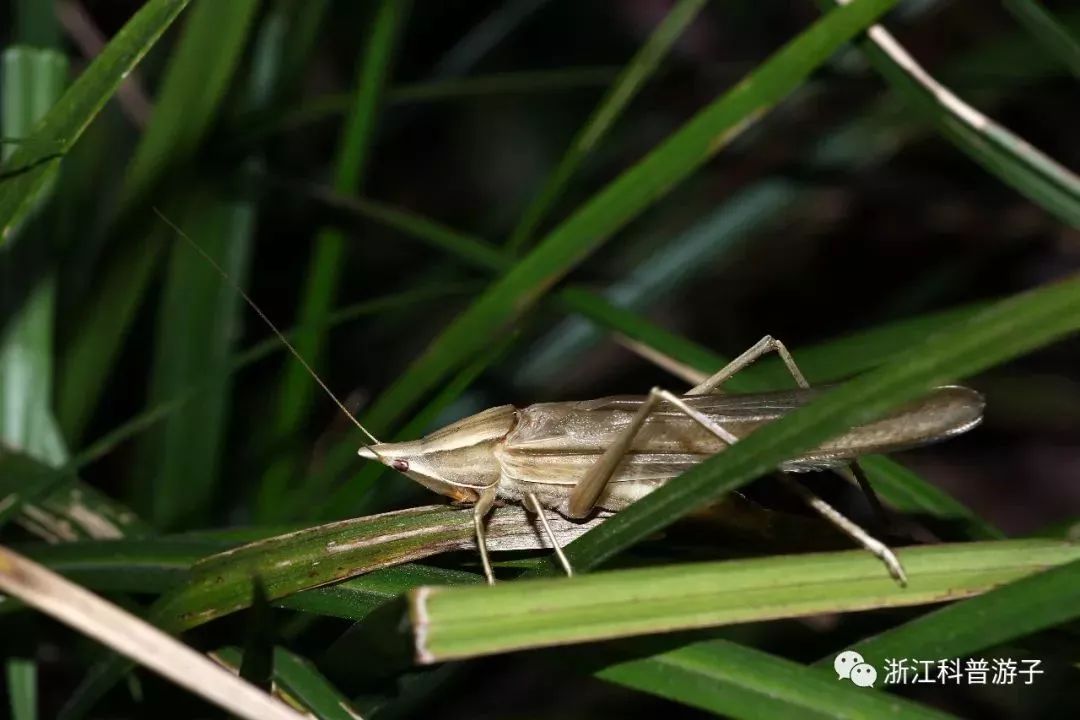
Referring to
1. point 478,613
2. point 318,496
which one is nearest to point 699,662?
point 478,613

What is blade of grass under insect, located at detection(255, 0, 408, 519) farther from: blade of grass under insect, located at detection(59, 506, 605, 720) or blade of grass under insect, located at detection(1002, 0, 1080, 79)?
blade of grass under insect, located at detection(1002, 0, 1080, 79)

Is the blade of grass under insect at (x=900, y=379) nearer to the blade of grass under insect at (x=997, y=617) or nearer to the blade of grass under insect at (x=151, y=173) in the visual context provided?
the blade of grass under insect at (x=997, y=617)

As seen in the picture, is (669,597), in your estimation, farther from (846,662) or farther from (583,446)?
(583,446)

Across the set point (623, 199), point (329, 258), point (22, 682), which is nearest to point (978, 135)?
point (623, 199)

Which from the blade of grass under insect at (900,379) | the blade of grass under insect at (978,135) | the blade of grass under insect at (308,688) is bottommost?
the blade of grass under insect at (308,688)

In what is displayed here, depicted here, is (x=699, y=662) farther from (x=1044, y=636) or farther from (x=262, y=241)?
(x=262, y=241)

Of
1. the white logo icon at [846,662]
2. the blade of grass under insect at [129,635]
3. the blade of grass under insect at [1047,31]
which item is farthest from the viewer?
the blade of grass under insect at [1047,31]

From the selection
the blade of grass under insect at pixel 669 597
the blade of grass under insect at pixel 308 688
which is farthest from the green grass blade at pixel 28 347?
the blade of grass under insect at pixel 669 597

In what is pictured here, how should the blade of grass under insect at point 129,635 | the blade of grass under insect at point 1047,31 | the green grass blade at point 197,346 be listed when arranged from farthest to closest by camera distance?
the green grass blade at point 197,346 → the blade of grass under insect at point 1047,31 → the blade of grass under insect at point 129,635
